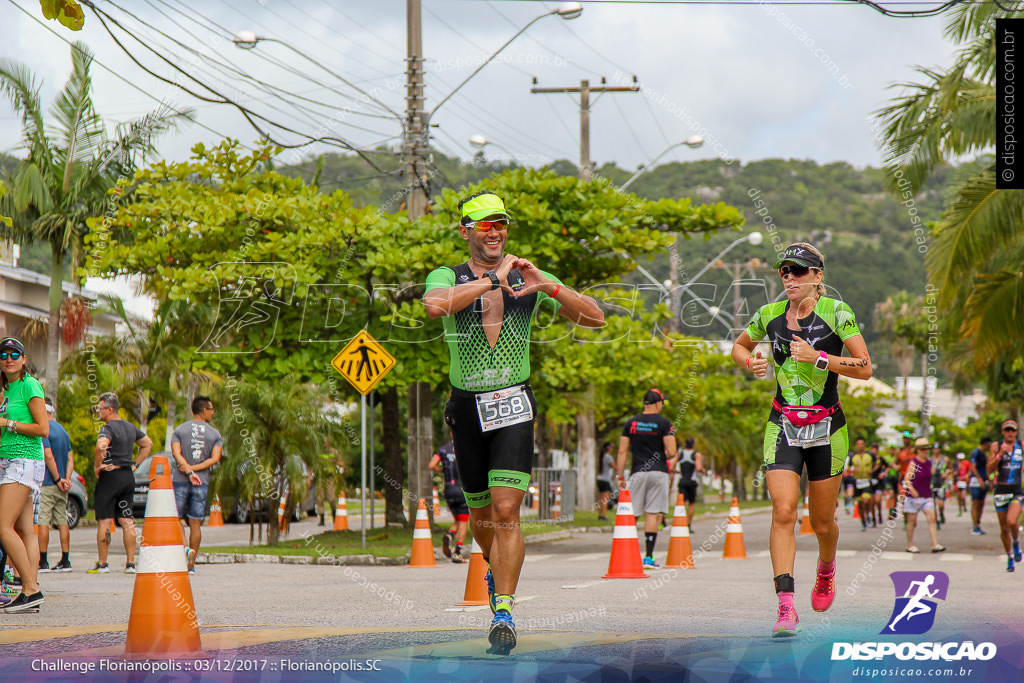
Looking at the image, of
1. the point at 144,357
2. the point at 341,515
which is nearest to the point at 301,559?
the point at 341,515

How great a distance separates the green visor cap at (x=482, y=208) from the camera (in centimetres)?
561

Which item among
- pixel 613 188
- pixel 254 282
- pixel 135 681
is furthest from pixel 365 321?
pixel 135 681

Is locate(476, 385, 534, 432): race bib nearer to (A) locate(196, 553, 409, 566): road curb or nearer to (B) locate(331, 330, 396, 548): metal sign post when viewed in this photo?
(B) locate(331, 330, 396, 548): metal sign post

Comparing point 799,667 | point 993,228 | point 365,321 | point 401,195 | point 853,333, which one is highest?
point 401,195

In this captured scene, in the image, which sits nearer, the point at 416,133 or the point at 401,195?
the point at 416,133

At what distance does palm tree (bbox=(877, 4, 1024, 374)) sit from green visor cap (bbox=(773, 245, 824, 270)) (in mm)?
11090

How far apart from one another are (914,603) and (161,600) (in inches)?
142

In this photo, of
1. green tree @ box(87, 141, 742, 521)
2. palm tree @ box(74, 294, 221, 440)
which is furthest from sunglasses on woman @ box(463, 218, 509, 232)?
palm tree @ box(74, 294, 221, 440)

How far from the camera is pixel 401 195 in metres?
20.2

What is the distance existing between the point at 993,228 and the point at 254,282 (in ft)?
35.2

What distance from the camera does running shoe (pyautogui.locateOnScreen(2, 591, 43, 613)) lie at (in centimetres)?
786

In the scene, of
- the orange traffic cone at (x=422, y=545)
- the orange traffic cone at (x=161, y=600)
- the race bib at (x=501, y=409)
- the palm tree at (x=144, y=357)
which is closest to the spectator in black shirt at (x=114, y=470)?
the orange traffic cone at (x=422, y=545)

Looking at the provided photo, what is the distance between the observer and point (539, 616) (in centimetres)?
743

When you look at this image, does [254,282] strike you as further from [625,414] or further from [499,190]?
[625,414]
